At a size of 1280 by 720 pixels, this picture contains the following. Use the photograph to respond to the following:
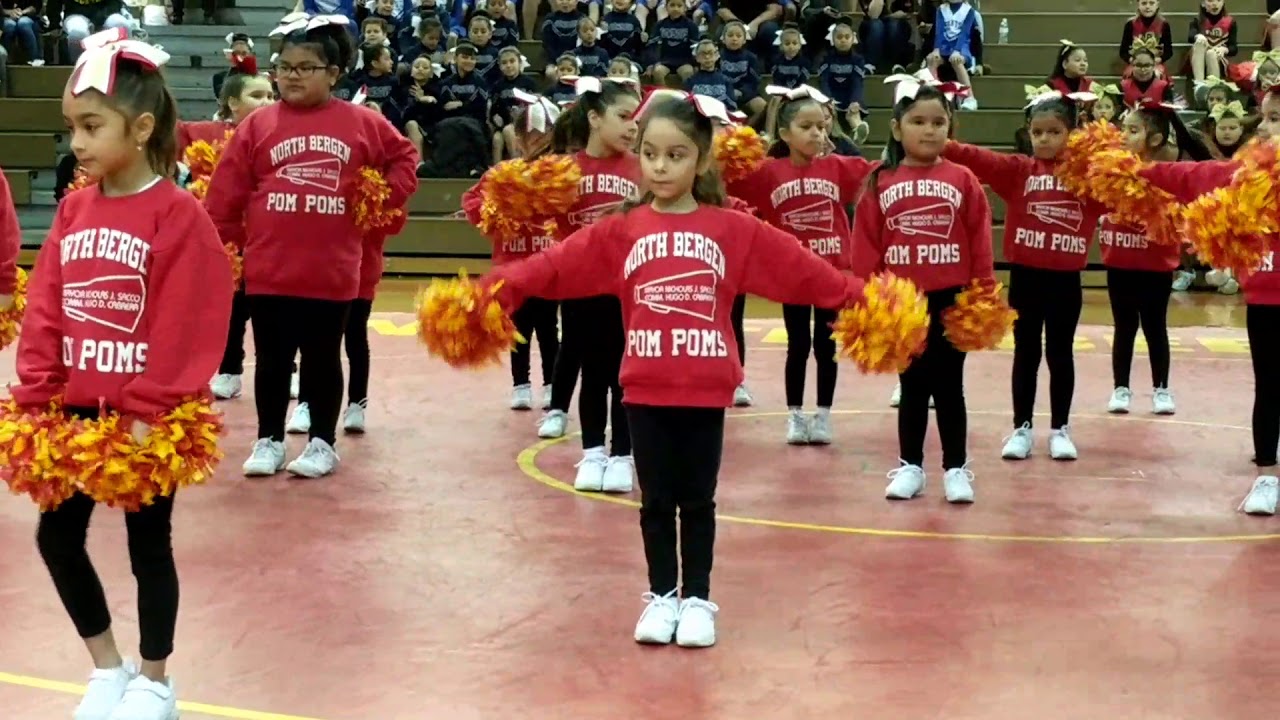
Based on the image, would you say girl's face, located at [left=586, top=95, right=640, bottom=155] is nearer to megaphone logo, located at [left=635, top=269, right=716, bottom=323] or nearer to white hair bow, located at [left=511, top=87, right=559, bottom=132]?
white hair bow, located at [left=511, top=87, right=559, bottom=132]

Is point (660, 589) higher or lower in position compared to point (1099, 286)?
higher

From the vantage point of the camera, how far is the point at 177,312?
4180 millimetres

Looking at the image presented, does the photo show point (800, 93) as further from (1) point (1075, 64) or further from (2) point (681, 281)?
(1) point (1075, 64)

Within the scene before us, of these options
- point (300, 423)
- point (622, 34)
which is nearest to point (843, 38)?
point (622, 34)

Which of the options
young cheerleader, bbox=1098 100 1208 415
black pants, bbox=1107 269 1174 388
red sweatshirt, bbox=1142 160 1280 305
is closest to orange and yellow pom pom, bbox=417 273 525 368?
red sweatshirt, bbox=1142 160 1280 305

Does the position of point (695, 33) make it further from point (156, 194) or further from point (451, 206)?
point (156, 194)

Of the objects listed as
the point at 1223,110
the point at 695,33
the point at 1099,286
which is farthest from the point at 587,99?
the point at 695,33

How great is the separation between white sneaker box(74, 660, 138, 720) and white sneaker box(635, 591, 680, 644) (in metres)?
1.48

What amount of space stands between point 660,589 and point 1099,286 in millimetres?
10907

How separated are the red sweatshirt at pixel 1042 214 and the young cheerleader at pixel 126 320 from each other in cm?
438

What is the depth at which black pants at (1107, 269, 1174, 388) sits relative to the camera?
9039mm

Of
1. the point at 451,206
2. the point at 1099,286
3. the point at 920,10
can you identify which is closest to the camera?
the point at 1099,286

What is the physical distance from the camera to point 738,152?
317 inches

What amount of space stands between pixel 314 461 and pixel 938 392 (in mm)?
2636
